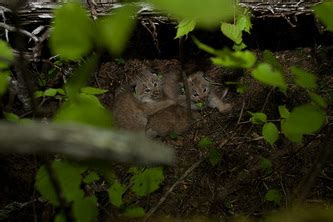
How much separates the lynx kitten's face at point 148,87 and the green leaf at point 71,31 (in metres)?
4.01

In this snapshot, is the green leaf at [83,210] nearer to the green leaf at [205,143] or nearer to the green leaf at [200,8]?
the green leaf at [200,8]

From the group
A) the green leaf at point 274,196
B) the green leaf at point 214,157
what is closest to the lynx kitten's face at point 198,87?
the green leaf at point 214,157

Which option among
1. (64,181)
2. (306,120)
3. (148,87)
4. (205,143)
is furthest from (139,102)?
(306,120)

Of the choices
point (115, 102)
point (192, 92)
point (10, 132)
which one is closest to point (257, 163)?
point (192, 92)

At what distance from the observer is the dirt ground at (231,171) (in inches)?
112

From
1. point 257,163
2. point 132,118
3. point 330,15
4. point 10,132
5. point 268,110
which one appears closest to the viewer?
point 10,132

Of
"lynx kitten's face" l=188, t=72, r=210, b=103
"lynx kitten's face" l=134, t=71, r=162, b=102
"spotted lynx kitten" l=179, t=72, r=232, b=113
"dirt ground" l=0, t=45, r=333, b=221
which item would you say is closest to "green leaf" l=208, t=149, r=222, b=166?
"dirt ground" l=0, t=45, r=333, b=221

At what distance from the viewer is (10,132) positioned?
0.44 meters

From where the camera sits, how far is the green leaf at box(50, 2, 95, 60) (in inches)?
A: 23.1

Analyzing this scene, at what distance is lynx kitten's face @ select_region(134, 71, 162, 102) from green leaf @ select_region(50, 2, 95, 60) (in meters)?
4.01

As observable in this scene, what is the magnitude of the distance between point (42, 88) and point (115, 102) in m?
0.89

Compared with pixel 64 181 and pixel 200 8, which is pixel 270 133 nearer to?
pixel 64 181

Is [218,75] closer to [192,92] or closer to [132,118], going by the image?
[192,92]

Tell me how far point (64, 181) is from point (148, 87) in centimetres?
360
